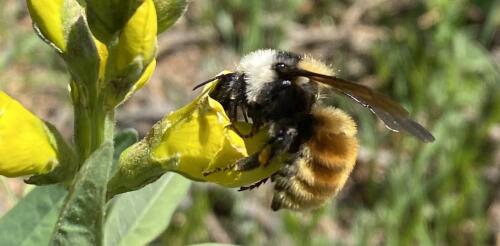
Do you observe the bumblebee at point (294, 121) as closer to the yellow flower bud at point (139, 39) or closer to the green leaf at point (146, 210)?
the yellow flower bud at point (139, 39)

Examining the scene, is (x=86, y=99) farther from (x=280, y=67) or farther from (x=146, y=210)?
(x=146, y=210)

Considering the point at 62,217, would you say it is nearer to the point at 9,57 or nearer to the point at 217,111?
the point at 217,111

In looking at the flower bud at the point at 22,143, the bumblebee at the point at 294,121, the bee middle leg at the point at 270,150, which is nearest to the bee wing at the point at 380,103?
the bumblebee at the point at 294,121

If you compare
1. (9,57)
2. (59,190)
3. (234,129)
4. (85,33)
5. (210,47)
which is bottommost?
(210,47)

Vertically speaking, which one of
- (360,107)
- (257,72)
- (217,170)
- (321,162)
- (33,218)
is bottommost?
(360,107)

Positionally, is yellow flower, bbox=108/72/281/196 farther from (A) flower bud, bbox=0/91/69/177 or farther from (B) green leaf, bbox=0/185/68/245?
(B) green leaf, bbox=0/185/68/245

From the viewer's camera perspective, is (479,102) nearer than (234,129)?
No

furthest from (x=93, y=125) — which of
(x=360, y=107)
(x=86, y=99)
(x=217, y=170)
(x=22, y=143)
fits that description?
(x=360, y=107)

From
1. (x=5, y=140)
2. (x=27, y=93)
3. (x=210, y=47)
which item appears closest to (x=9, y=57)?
(x=27, y=93)
